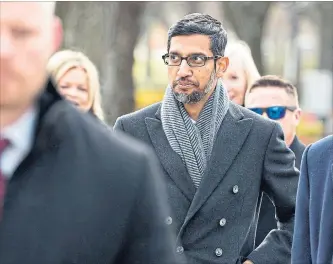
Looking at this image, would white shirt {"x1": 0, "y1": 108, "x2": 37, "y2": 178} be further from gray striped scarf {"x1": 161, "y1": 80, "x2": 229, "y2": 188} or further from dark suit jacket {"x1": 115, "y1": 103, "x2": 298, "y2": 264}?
gray striped scarf {"x1": 161, "y1": 80, "x2": 229, "y2": 188}

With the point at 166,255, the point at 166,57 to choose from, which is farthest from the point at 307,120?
the point at 166,255

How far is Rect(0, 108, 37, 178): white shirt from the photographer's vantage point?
7.39 ft

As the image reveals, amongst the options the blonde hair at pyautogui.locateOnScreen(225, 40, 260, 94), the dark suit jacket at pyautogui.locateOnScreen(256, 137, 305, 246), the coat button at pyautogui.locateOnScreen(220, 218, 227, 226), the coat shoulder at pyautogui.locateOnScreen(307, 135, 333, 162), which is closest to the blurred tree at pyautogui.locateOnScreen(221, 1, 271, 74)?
the blonde hair at pyautogui.locateOnScreen(225, 40, 260, 94)

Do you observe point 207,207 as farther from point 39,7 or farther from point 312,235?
point 39,7

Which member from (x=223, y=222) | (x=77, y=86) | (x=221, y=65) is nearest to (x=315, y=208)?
(x=223, y=222)

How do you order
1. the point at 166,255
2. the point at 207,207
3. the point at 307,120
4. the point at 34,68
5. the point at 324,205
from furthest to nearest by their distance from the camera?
1. the point at 307,120
2. the point at 207,207
3. the point at 324,205
4. the point at 166,255
5. the point at 34,68

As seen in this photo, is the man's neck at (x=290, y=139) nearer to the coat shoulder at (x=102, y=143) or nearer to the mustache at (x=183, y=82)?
the mustache at (x=183, y=82)

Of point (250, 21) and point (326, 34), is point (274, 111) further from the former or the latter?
point (326, 34)

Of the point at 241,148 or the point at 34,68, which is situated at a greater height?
the point at 34,68

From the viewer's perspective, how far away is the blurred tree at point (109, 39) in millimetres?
15070

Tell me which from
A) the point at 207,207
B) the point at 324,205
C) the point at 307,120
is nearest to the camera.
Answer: the point at 324,205

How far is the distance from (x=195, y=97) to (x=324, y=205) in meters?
1.19

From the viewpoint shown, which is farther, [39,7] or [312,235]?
[312,235]

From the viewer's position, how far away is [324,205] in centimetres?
413
